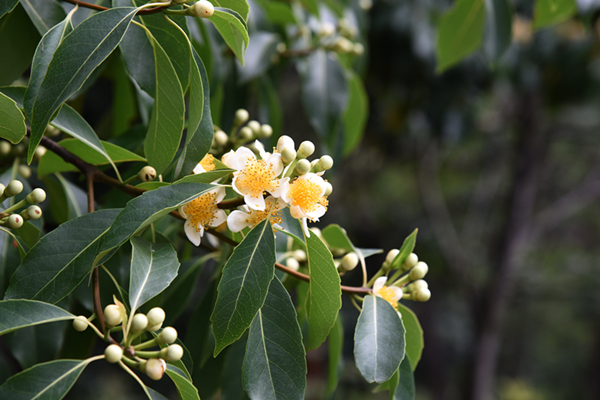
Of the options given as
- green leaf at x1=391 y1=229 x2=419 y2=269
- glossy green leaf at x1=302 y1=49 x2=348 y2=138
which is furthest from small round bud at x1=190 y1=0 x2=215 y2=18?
glossy green leaf at x1=302 y1=49 x2=348 y2=138

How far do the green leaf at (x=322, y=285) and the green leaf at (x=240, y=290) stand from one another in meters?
0.06

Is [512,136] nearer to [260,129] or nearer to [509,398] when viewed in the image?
[509,398]

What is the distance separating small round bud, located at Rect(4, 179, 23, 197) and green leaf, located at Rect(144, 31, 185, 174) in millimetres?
135

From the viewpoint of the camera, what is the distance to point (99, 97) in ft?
4.69

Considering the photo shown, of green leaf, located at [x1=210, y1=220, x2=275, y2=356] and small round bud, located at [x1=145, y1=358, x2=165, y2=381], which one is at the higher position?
green leaf, located at [x1=210, y1=220, x2=275, y2=356]

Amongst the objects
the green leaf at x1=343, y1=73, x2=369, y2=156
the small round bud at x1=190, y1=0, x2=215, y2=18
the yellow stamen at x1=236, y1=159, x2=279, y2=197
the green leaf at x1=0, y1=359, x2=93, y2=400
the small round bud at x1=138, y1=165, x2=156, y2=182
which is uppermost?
the small round bud at x1=190, y1=0, x2=215, y2=18

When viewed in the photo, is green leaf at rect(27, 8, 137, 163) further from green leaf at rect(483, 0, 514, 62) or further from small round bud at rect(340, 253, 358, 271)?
green leaf at rect(483, 0, 514, 62)

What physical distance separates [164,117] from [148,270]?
179 millimetres

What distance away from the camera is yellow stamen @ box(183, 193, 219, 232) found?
521 millimetres

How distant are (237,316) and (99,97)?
47.1 inches

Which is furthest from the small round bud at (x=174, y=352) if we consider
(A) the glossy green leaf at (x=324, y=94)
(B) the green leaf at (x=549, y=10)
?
(B) the green leaf at (x=549, y=10)

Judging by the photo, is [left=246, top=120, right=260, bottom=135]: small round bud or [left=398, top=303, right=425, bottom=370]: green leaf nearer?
[left=398, top=303, right=425, bottom=370]: green leaf

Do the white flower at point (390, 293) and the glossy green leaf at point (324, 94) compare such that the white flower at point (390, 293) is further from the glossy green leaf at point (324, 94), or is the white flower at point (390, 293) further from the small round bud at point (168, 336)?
the glossy green leaf at point (324, 94)

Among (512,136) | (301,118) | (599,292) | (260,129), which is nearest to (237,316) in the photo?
(260,129)
